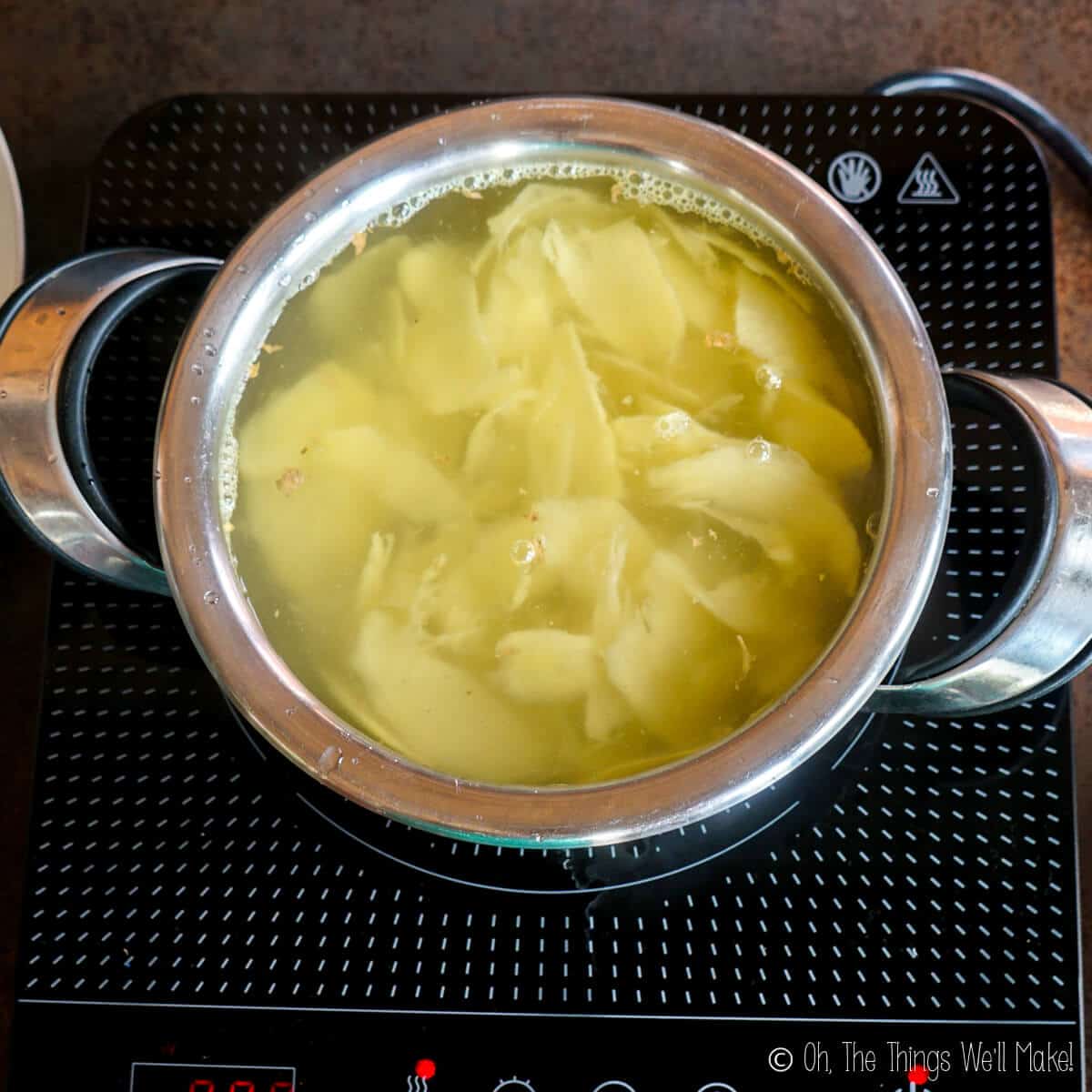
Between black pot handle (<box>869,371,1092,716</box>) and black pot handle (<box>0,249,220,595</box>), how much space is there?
607 mm

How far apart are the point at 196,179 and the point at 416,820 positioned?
63 cm

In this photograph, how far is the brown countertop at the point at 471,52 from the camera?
3.34ft

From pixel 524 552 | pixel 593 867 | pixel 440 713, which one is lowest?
pixel 593 867

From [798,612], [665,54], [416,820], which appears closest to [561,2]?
[665,54]

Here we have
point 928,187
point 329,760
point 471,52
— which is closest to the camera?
point 329,760

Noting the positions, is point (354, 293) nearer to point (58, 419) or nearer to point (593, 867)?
point (58, 419)

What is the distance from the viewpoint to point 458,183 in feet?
2.64

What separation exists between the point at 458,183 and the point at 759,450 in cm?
32

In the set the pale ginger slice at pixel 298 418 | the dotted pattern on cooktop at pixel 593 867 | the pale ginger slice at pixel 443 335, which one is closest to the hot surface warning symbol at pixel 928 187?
the dotted pattern on cooktop at pixel 593 867

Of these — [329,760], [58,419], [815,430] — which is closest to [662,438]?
[815,430]

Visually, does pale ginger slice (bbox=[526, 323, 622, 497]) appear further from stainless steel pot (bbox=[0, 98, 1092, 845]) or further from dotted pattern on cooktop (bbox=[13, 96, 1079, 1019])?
dotted pattern on cooktop (bbox=[13, 96, 1079, 1019])

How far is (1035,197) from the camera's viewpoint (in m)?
0.91

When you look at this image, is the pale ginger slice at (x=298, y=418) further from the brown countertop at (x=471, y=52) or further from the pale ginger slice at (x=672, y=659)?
the brown countertop at (x=471, y=52)

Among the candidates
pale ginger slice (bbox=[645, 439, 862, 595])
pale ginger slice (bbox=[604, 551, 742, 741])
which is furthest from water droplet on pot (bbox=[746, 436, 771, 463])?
pale ginger slice (bbox=[604, 551, 742, 741])
